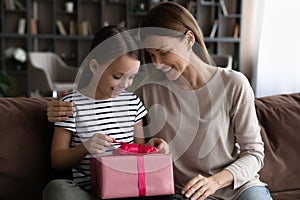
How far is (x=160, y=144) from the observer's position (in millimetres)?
1412

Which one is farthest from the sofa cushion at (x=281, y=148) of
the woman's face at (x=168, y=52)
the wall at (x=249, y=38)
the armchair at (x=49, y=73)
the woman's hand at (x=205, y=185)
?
the wall at (x=249, y=38)

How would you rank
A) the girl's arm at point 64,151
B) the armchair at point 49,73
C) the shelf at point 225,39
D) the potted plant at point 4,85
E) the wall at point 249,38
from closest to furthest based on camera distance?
1. the girl's arm at point 64,151
2. the potted plant at point 4,85
3. the armchair at point 49,73
4. the wall at point 249,38
5. the shelf at point 225,39

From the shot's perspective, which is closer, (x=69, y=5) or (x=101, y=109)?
(x=101, y=109)

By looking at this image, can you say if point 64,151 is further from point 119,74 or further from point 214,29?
point 214,29

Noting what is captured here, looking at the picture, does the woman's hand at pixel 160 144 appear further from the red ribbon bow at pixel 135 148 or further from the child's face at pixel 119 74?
the child's face at pixel 119 74

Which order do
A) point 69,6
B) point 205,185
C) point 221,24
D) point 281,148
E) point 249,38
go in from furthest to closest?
point 221,24 → point 249,38 → point 69,6 → point 281,148 → point 205,185

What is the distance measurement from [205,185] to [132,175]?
24 cm

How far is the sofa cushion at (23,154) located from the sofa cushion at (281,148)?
798 millimetres

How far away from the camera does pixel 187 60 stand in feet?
5.08

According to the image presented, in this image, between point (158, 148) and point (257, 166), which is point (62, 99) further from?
point (257, 166)

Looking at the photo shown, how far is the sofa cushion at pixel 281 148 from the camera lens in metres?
1.75

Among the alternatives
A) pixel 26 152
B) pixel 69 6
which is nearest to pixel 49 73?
pixel 69 6

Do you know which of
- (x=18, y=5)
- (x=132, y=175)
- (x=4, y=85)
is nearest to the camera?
(x=132, y=175)

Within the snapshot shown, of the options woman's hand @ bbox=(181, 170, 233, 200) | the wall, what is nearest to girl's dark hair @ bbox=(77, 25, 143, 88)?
woman's hand @ bbox=(181, 170, 233, 200)
